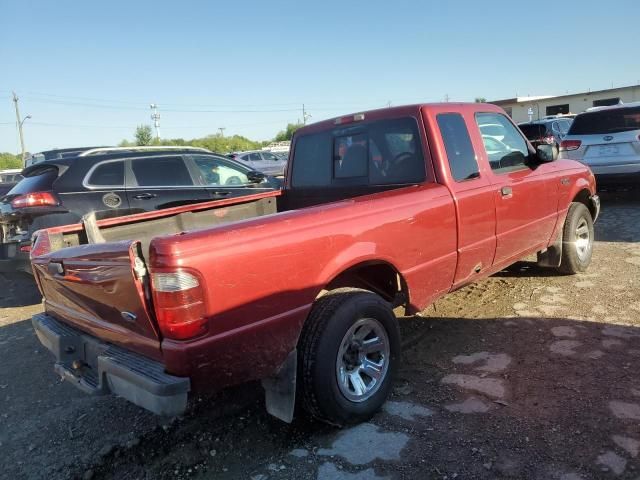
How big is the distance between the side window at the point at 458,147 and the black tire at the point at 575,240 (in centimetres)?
196

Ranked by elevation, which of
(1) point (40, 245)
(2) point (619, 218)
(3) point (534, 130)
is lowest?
(2) point (619, 218)

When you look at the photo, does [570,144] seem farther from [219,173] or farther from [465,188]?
[465,188]

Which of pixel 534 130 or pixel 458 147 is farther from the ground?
pixel 534 130

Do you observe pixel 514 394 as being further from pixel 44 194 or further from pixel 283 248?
pixel 44 194

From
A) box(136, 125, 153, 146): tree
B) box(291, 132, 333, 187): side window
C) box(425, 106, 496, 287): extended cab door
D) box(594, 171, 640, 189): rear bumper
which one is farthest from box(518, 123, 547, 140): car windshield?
box(136, 125, 153, 146): tree

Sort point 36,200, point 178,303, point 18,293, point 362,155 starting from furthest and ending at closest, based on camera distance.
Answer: point 18,293 → point 36,200 → point 362,155 → point 178,303

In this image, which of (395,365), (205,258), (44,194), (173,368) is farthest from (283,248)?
(44,194)

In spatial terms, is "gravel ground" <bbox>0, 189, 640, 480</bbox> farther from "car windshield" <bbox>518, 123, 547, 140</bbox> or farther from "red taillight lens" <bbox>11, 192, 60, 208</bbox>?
"car windshield" <bbox>518, 123, 547, 140</bbox>

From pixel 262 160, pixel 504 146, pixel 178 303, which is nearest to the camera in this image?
pixel 178 303

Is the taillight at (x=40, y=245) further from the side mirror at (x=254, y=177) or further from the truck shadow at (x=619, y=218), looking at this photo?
the truck shadow at (x=619, y=218)

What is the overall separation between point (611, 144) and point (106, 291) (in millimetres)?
9403

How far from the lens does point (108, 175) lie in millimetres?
6367

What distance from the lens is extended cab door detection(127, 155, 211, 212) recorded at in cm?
651

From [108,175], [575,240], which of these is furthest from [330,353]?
[108,175]
